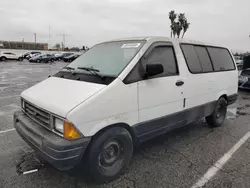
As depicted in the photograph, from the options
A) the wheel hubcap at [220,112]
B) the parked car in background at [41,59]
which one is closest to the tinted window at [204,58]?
the wheel hubcap at [220,112]

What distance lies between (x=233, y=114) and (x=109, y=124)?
5198 mm

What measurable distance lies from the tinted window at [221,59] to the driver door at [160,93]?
5.07 ft

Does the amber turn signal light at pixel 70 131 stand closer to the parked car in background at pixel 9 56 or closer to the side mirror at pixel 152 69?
the side mirror at pixel 152 69

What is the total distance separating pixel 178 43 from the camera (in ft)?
12.5

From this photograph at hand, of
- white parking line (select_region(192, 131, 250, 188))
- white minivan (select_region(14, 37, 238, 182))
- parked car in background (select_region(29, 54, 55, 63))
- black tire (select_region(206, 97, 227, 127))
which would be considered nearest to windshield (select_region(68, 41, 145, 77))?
white minivan (select_region(14, 37, 238, 182))

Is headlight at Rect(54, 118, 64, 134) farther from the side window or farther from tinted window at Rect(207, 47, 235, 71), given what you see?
tinted window at Rect(207, 47, 235, 71)

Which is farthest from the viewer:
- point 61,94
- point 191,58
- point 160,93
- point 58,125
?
point 191,58

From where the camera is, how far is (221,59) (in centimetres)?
499

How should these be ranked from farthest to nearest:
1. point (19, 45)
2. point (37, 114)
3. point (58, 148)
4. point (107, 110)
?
point (19, 45), point (37, 114), point (107, 110), point (58, 148)

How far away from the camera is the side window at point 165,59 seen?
3283 mm

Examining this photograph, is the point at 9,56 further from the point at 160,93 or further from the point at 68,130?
the point at 68,130

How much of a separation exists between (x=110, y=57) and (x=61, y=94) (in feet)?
3.33

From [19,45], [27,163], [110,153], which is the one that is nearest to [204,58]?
[110,153]

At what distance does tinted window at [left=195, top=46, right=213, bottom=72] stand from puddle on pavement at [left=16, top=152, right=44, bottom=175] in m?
3.45
